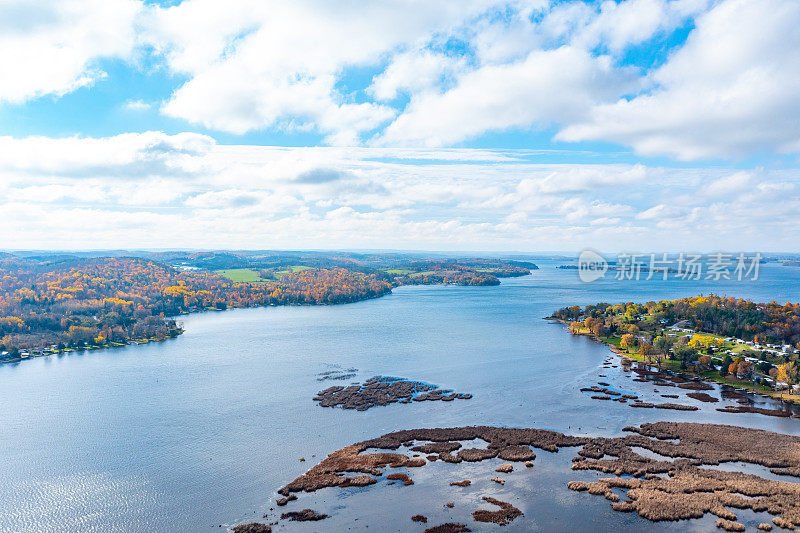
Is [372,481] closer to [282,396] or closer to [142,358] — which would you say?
[282,396]

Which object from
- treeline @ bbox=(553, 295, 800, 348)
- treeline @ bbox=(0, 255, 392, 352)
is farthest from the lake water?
treeline @ bbox=(553, 295, 800, 348)

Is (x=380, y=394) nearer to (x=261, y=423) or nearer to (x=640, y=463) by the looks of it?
(x=261, y=423)

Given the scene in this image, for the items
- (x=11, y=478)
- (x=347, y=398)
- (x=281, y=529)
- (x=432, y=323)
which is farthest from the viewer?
(x=432, y=323)

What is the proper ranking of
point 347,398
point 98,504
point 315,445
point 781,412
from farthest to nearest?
point 347,398
point 781,412
point 315,445
point 98,504

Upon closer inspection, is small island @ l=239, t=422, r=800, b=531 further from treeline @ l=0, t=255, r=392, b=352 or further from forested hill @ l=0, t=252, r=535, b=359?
treeline @ l=0, t=255, r=392, b=352

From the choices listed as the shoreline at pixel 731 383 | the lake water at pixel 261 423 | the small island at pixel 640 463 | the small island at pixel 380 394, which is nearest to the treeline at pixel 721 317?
the shoreline at pixel 731 383

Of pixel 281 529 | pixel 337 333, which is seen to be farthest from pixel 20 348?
pixel 281 529
